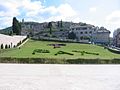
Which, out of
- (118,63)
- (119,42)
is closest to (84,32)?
(119,42)

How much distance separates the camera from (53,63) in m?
29.6

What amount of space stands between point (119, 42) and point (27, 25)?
8964cm
